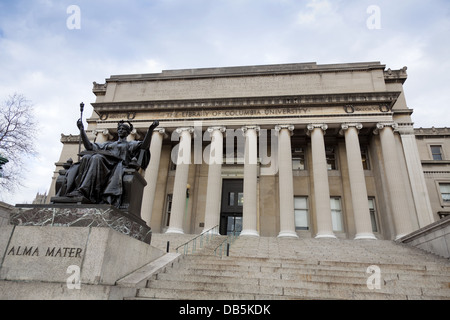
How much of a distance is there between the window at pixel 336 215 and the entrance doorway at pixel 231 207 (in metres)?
7.19

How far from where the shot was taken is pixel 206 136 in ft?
75.8

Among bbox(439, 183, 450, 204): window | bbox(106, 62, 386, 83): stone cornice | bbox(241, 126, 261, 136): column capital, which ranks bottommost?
bbox(439, 183, 450, 204): window

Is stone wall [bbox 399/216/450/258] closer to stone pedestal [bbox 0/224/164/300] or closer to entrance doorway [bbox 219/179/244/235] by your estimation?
stone pedestal [bbox 0/224/164/300]

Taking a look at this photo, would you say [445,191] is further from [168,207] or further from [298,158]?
[168,207]

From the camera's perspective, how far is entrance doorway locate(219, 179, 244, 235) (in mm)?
23047

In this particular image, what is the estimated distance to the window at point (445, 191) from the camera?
24528 mm

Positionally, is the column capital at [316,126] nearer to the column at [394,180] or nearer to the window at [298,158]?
the window at [298,158]

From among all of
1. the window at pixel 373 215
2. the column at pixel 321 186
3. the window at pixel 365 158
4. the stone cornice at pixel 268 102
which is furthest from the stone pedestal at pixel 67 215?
the window at pixel 365 158

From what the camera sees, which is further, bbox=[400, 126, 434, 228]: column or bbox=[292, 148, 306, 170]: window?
bbox=[292, 148, 306, 170]: window

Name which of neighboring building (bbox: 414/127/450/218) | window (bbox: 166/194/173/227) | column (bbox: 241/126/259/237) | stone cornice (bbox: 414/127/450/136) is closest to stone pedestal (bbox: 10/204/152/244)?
column (bbox: 241/126/259/237)

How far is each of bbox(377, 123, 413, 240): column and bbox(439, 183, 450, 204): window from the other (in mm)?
8777
